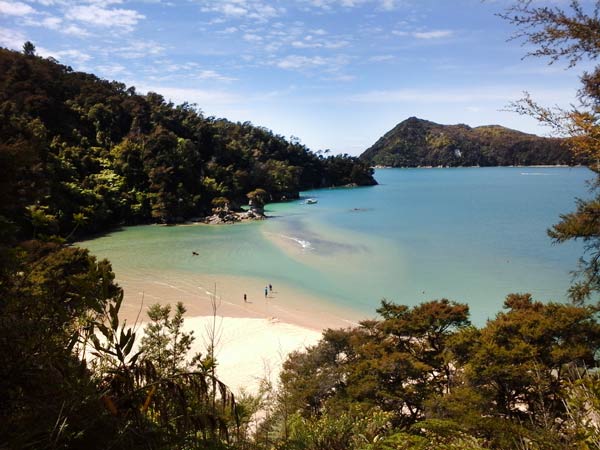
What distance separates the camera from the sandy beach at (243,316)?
1600cm

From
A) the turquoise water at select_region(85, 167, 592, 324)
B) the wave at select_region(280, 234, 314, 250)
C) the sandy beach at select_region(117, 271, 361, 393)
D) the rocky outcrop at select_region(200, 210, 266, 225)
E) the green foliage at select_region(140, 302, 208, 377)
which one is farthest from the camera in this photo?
the rocky outcrop at select_region(200, 210, 266, 225)

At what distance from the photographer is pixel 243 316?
70.9 ft

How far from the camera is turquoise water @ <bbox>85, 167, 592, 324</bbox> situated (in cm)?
2525

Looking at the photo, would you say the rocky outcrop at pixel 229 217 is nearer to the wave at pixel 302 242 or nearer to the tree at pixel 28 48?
the wave at pixel 302 242

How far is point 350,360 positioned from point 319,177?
320 ft

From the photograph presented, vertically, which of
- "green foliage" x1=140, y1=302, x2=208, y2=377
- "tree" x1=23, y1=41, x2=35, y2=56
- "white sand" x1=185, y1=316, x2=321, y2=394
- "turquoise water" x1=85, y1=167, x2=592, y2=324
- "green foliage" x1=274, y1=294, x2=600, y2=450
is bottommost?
"white sand" x1=185, y1=316, x2=321, y2=394

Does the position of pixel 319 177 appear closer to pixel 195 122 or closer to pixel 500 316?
pixel 195 122

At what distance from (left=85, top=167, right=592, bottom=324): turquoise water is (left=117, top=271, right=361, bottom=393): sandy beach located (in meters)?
1.52

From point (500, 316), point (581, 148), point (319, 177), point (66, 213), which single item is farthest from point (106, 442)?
point (319, 177)

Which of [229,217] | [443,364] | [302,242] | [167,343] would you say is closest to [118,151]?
[229,217]

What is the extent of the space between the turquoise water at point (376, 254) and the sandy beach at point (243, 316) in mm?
1521

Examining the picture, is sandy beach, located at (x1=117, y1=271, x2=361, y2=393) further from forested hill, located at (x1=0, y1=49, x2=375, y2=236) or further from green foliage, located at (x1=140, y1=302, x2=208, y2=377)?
forested hill, located at (x1=0, y1=49, x2=375, y2=236)

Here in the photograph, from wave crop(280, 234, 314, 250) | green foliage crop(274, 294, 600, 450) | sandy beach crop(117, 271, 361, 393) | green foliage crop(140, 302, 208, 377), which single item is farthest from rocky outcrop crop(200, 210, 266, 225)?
green foliage crop(140, 302, 208, 377)

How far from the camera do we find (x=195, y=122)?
72938 millimetres
